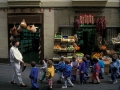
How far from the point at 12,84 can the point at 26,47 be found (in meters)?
7.50

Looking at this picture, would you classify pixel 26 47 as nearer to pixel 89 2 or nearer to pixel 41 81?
pixel 89 2

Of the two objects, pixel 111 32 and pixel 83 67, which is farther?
pixel 111 32

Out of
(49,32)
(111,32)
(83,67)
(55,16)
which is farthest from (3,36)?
(83,67)

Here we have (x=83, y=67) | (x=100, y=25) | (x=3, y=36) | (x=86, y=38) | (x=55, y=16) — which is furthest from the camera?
(x=3, y=36)

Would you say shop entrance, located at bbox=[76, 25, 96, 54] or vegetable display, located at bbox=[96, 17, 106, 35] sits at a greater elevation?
vegetable display, located at bbox=[96, 17, 106, 35]

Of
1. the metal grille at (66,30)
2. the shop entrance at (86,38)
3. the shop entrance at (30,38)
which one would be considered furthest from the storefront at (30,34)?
the shop entrance at (86,38)

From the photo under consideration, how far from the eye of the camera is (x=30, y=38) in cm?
1877

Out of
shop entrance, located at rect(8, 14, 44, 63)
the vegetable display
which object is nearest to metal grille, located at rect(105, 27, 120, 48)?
the vegetable display

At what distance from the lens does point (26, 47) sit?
18.9 m

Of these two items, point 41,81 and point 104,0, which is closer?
point 41,81

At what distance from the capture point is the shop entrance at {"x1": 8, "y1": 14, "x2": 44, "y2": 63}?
18.0m

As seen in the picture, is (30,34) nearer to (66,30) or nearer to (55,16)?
(55,16)

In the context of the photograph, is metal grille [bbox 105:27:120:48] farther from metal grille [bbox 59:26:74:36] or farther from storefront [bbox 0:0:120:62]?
metal grille [bbox 59:26:74:36]

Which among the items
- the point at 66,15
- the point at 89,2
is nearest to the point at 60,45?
the point at 66,15
